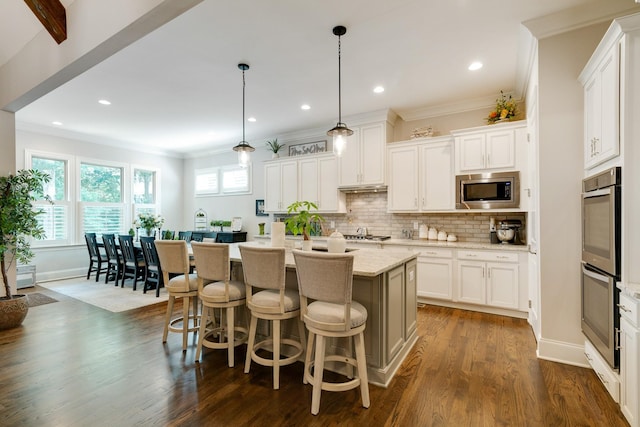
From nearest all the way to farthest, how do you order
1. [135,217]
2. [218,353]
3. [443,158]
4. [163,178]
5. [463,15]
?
1. [463,15]
2. [218,353]
3. [443,158]
4. [135,217]
5. [163,178]

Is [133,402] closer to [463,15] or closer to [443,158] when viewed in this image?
[463,15]

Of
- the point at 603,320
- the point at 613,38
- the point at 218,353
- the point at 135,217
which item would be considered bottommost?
the point at 218,353

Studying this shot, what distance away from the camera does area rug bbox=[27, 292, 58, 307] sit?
429 cm

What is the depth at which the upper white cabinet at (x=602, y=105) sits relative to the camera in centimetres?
191

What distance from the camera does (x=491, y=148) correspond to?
12.9 ft

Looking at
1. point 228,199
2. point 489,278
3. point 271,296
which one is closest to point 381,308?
point 271,296

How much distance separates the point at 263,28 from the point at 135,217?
19.9 ft

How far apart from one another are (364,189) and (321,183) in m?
0.80

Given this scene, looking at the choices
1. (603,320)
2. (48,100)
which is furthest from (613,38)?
(48,100)

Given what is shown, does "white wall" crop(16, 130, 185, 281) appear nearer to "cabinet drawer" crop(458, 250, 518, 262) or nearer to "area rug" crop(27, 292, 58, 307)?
"area rug" crop(27, 292, 58, 307)

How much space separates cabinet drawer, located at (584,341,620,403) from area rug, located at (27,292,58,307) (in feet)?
20.6

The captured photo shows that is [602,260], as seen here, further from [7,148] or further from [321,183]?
[7,148]

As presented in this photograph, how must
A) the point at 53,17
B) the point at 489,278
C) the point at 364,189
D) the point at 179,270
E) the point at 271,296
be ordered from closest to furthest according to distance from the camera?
the point at 271,296 → the point at 53,17 → the point at 179,270 → the point at 489,278 → the point at 364,189

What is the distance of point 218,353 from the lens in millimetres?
2744
